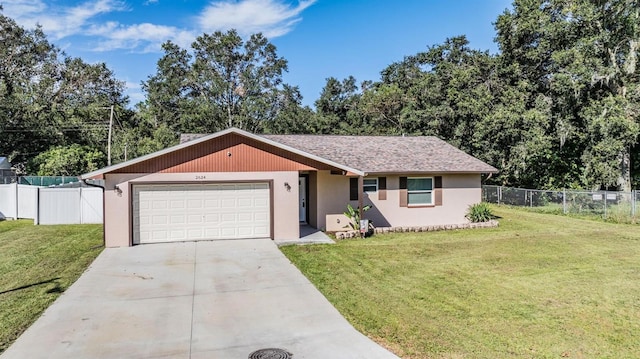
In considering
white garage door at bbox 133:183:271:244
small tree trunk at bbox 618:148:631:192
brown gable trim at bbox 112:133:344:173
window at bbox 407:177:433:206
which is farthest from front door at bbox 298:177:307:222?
small tree trunk at bbox 618:148:631:192

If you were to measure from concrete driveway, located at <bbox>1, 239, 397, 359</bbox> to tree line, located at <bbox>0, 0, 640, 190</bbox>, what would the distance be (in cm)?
2170

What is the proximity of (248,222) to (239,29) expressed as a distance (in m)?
34.3

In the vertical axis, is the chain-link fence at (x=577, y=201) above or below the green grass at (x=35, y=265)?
above

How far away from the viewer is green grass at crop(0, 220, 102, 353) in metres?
7.08

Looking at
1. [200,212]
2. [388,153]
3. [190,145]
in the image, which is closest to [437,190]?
[388,153]

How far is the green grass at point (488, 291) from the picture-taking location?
19.6ft

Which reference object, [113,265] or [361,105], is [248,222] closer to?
[113,265]

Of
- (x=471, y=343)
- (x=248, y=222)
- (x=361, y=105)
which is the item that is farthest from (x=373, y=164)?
(x=361, y=105)

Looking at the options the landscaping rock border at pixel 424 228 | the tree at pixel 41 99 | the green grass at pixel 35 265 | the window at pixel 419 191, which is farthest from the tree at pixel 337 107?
the green grass at pixel 35 265

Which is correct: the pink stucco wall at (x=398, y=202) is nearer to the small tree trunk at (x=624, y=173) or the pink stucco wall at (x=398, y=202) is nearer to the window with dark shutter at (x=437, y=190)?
the window with dark shutter at (x=437, y=190)

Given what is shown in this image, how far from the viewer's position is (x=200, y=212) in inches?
548

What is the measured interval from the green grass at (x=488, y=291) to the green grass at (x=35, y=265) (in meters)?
5.19

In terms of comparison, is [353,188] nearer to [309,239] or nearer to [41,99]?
[309,239]

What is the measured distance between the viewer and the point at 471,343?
5.89 meters
